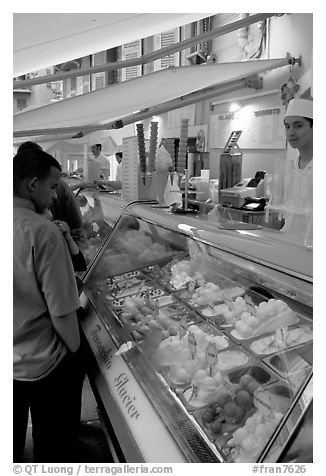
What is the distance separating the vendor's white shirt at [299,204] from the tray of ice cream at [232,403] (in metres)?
0.52

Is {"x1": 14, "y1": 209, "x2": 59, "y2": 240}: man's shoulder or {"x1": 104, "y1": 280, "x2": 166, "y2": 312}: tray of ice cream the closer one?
{"x1": 14, "y1": 209, "x2": 59, "y2": 240}: man's shoulder

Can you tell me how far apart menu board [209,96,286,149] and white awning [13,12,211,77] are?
5053 mm

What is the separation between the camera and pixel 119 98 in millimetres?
3090

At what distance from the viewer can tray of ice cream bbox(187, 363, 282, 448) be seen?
4.79 feet

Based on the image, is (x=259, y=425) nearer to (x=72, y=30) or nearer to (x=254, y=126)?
(x=72, y=30)

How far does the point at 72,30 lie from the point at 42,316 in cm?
111

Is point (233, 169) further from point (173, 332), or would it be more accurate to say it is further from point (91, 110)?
point (173, 332)

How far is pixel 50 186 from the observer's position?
5.72 ft

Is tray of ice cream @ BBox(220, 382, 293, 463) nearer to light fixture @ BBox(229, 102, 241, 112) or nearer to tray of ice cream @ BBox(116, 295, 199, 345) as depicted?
tray of ice cream @ BBox(116, 295, 199, 345)

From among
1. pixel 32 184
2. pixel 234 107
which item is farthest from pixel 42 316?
pixel 234 107

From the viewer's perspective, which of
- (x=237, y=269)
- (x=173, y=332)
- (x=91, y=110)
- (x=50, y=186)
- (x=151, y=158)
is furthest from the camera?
(x=91, y=110)

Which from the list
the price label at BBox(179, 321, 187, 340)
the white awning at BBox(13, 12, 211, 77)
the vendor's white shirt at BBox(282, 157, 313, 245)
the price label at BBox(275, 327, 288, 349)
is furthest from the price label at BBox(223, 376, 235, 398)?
the white awning at BBox(13, 12, 211, 77)

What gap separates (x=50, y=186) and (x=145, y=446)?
1.00 meters
